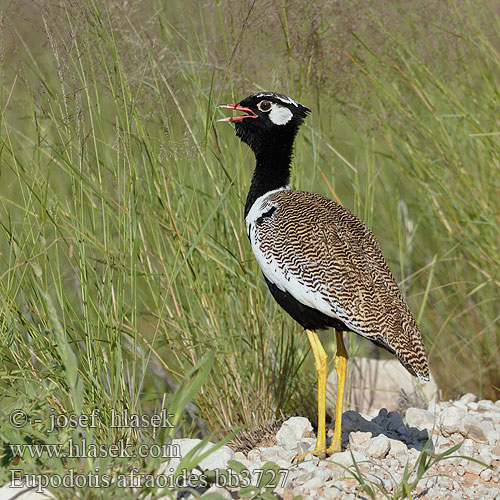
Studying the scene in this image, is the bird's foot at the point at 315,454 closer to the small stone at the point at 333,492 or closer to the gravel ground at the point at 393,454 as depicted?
the gravel ground at the point at 393,454

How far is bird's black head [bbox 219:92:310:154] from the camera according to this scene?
10.8ft

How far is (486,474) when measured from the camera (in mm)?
2814

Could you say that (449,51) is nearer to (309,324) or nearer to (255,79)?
(255,79)

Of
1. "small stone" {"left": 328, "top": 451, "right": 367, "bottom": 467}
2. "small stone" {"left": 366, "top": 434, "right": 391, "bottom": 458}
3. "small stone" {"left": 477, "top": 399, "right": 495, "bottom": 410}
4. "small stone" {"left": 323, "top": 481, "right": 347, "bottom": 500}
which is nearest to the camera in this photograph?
"small stone" {"left": 323, "top": 481, "right": 347, "bottom": 500}

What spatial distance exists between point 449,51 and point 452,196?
0.77 metres

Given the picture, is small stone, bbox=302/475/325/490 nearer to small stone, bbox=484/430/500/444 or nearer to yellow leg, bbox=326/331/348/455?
yellow leg, bbox=326/331/348/455

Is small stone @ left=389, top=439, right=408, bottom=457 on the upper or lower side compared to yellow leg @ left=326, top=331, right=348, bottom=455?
lower

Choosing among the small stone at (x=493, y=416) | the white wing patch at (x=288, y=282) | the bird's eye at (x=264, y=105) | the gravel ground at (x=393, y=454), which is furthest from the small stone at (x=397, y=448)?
the bird's eye at (x=264, y=105)

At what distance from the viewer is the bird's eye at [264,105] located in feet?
10.8

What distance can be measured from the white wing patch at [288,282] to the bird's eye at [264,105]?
16.4 inches

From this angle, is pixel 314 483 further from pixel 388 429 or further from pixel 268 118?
pixel 268 118

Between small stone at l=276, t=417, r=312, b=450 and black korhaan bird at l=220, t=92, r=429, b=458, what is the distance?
14cm

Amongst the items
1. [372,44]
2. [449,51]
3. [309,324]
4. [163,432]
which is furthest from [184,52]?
[163,432]

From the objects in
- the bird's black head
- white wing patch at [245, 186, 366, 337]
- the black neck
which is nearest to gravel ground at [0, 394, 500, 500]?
white wing patch at [245, 186, 366, 337]
